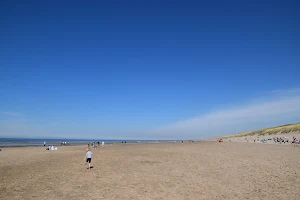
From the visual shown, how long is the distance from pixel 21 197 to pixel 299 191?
50.6 feet

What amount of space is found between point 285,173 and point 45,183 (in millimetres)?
18120

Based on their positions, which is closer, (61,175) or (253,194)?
(253,194)

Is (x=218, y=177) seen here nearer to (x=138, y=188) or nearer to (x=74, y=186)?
(x=138, y=188)

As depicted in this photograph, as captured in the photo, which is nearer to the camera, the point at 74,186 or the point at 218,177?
the point at 74,186

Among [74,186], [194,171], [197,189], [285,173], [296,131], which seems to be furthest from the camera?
[296,131]

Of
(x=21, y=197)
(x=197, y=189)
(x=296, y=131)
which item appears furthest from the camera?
(x=296, y=131)

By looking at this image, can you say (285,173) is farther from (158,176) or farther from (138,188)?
(138,188)

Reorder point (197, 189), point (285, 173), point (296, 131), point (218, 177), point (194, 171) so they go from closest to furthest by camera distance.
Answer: point (197, 189) < point (218, 177) < point (285, 173) < point (194, 171) < point (296, 131)

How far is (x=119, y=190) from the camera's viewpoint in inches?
546

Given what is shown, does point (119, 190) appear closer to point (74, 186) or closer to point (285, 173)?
point (74, 186)

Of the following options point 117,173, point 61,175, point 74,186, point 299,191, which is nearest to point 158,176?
point 117,173

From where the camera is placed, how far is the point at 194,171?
65.4ft

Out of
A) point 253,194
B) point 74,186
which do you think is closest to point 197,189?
point 253,194

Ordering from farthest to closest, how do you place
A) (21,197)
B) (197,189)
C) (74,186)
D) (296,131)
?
1. (296,131)
2. (74,186)
3. (197,189)
4. (21,197)
